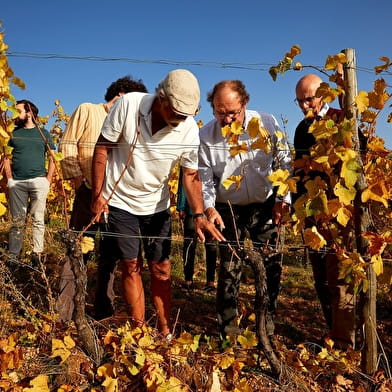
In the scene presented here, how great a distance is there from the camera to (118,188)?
2.26 meters

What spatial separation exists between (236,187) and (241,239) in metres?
0.37

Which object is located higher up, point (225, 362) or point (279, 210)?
point (279, 210)

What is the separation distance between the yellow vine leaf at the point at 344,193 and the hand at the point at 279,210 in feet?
2.11

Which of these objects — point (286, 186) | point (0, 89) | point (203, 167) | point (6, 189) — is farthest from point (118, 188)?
point (6, 189)

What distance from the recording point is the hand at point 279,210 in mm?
2320

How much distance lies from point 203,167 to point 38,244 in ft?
5.95

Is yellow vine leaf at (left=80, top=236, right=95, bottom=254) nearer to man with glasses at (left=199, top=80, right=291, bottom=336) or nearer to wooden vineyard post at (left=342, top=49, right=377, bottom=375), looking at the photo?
man with glasses at (left=199, top=80, right=291, bottom=336)

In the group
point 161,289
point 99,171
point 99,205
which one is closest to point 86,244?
point 99,205

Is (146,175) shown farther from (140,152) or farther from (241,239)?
(241,239)

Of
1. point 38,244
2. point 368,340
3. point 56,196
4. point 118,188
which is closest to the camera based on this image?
point 368,340

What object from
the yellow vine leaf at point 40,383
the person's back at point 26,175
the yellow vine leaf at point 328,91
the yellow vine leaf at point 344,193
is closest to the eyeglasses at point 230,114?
the yellow vine leaf at point 328,91

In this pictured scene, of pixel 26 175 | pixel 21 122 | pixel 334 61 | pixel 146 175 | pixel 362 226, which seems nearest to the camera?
pixel 334 61

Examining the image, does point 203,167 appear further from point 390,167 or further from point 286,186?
point 390,167

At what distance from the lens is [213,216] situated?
2.44 m
